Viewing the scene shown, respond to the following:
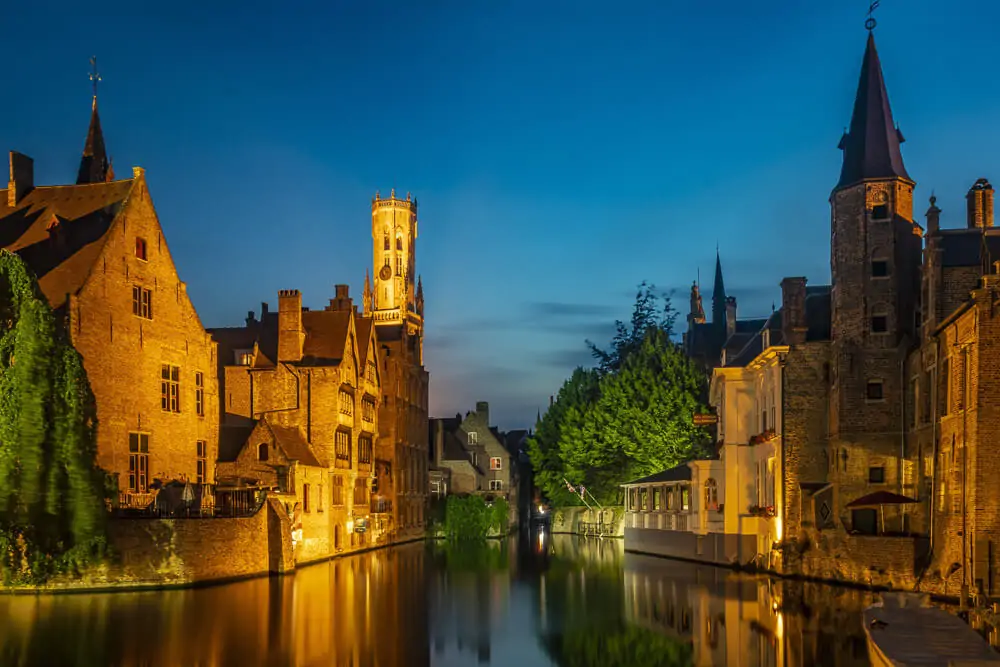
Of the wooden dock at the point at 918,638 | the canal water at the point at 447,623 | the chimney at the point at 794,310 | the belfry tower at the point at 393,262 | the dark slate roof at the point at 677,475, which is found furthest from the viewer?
the belfry tower at the point at 393,262

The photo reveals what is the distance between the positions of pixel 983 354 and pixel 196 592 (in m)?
26.8

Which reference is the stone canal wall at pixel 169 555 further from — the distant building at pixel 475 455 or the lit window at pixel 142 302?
the distant building at pixel 475 455

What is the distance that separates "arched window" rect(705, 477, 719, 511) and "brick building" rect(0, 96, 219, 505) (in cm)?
2445

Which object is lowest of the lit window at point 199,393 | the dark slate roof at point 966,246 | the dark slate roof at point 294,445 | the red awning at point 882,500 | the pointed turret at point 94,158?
the red awning at point 882,500

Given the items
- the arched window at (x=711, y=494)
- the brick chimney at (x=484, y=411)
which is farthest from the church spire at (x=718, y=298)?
the arched window at (x=711, y=494)

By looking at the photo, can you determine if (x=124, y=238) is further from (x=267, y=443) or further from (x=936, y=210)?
(x=936, y=210)

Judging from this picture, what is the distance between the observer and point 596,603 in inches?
1355

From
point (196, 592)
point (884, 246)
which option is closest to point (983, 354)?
point (884, 246)

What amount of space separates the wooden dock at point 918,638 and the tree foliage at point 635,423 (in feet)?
143

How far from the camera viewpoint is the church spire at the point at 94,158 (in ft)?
216

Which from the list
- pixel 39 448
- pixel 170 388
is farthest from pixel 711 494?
pixel 39 448

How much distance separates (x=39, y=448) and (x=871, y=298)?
31.8m

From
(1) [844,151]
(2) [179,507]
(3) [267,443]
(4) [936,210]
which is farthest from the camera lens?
(3) [267,443]

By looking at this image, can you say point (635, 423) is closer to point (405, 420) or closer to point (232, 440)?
point (405, 420)
